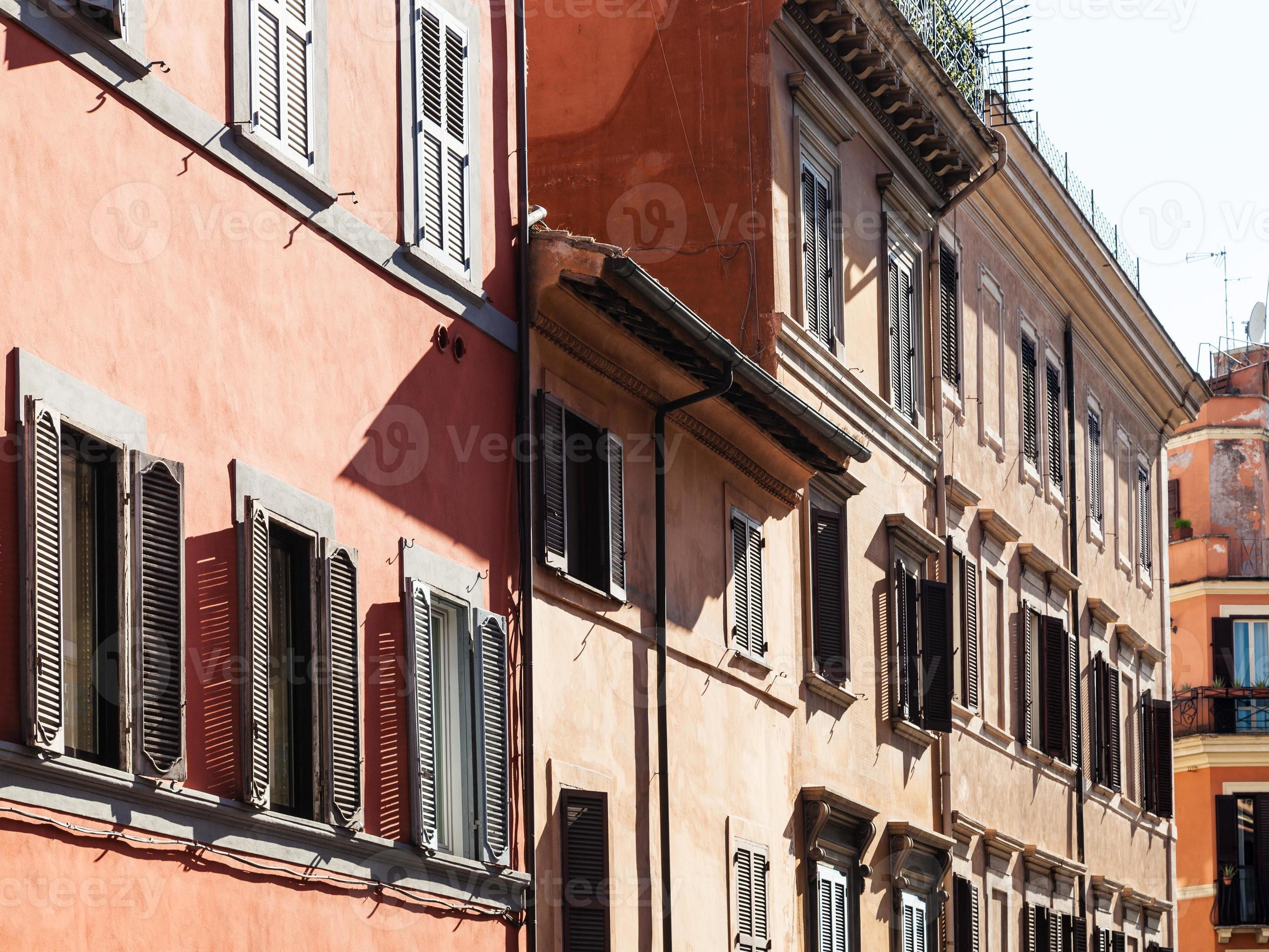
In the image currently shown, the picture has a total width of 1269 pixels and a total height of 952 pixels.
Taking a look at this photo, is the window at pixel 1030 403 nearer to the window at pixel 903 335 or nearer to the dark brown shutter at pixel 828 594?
the window at pixel 903 335

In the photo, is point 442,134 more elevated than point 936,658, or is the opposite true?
point 442,134

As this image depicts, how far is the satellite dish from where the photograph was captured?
54406 mm

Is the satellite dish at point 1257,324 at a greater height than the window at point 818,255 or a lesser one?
greater

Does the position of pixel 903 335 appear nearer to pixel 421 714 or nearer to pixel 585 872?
pixel 585 872

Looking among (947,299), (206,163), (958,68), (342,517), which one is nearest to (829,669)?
(947,299)

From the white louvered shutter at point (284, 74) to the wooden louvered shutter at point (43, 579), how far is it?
282 centimetres

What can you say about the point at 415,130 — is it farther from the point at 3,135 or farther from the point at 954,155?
the point at 954,155

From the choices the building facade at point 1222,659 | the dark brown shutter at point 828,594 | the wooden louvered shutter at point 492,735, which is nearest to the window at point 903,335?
the dark brown shutter at point 828,594

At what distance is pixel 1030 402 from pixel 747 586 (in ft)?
35.5

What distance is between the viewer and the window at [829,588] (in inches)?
838

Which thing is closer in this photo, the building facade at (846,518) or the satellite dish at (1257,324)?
the building facade at (846,518)

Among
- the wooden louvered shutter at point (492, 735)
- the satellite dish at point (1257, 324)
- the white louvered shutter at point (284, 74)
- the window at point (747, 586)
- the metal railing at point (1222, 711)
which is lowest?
the wooden louvered shutter at point (492, 735)

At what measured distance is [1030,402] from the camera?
29.5 m

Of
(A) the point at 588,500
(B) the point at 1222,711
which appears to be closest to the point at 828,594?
(A) the point at 588,500
